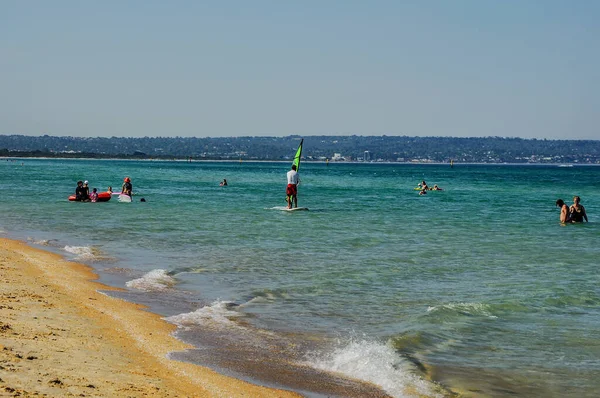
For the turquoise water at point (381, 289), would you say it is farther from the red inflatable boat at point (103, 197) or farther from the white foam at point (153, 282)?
the red inflatable boat at point (103, 197)

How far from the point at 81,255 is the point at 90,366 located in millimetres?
11284

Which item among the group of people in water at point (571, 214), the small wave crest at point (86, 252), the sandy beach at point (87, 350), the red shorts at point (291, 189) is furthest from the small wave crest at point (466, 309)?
the red shorts at point (291, 189)

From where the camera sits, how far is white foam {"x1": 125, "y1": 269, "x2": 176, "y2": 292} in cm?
1462

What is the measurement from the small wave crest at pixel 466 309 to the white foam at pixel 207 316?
3.23 meters

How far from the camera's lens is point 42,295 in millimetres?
12141

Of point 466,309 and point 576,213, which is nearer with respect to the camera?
point 466,309

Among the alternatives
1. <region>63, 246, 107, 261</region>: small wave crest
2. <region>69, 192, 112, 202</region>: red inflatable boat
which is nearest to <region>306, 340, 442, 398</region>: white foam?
<region>63, 246, 107, 261</region>: small wave crest

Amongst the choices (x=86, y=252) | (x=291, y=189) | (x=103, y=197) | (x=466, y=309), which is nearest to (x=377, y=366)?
(x=466, y=309)

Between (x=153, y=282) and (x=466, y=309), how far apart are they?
5856 millimetres

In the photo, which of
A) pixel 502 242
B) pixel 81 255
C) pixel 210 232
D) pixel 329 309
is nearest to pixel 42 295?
pixel 329 309

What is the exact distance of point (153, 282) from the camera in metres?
15.3

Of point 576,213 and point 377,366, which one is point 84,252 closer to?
point 377,366

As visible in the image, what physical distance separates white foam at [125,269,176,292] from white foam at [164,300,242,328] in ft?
6.28

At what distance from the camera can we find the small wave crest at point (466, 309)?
42.4 ft
